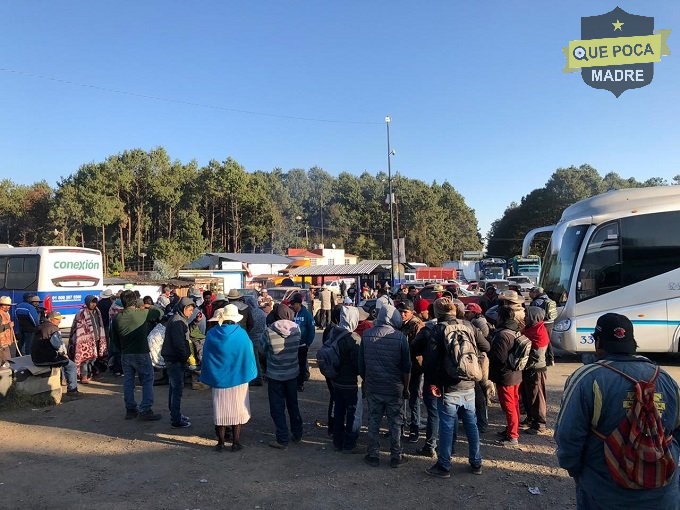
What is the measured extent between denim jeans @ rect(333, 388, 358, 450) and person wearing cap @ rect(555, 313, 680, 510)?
3.22 meters

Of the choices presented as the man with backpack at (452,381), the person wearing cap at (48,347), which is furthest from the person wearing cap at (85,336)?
the man with backpack at (452,381)

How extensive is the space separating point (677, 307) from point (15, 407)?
12475 mm

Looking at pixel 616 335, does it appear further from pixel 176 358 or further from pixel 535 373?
pixel 176 358

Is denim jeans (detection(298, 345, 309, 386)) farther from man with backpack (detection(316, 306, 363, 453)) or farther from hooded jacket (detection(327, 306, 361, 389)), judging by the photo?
hooded jacket (detection(327, 306, 361, 389))

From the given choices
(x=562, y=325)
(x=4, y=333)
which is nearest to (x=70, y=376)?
(x=4, y=333)

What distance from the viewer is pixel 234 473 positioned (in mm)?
5113

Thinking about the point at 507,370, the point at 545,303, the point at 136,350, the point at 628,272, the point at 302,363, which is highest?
the point at 628,272

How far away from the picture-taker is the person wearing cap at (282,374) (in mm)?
5805

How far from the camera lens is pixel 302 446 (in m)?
5.89

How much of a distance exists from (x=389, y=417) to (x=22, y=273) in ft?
49.7

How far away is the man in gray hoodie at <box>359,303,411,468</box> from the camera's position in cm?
511

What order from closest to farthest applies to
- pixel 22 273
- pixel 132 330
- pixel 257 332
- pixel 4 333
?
pixel 132 330 → pixel 4 333 → pixel 257 332 → pixel 22 273

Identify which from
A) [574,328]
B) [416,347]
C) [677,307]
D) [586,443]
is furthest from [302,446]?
[677,307]

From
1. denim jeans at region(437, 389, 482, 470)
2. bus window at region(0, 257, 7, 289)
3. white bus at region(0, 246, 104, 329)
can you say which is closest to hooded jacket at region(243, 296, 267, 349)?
denim jeans at region(437, 389, 482, 470)
